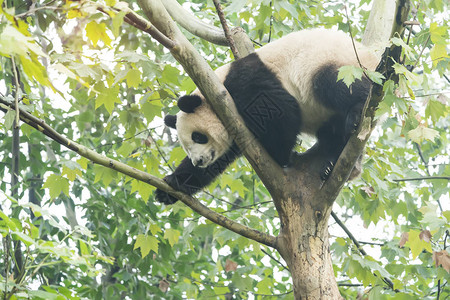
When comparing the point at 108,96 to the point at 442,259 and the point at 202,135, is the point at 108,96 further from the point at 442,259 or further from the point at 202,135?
the point at 442,259

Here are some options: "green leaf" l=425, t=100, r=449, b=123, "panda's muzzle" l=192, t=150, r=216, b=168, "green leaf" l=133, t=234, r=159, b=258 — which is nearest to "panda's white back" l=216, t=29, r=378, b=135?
"panda's muzzle" l=192, t=150, r=216, b=168

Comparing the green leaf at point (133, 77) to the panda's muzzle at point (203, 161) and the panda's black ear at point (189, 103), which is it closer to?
the panda's black ear at point (189, 103)

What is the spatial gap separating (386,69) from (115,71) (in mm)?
2233

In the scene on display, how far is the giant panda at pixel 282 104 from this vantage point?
13.7 feet

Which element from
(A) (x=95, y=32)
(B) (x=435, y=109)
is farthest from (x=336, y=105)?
(A) (x=95, y=32)

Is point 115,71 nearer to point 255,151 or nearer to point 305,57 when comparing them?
point 255,151

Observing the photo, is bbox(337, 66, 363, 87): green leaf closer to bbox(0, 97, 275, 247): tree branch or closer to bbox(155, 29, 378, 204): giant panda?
bbox(155, 29, 378, 204): giant panda

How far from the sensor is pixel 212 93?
3.38 meters

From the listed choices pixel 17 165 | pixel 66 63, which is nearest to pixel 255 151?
pixel 66 63

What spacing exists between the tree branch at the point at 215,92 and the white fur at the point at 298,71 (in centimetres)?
114

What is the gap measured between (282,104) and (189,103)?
89 cm

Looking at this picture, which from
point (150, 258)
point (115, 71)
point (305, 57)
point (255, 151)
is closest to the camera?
point (255, 151)

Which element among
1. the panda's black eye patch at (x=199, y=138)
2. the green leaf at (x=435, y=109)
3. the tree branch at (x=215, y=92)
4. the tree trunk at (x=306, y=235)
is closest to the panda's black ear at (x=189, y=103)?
the panda's black eye patch at (x=199, y=138)

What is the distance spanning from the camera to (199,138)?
4.88 metres
